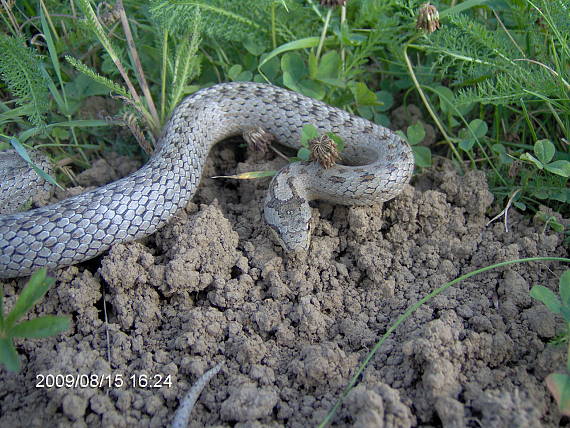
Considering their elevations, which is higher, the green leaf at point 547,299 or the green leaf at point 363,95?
the green leaf at point 363,95

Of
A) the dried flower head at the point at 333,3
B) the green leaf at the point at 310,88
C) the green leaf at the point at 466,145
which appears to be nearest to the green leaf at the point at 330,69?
the green leaf at the point at 310,88

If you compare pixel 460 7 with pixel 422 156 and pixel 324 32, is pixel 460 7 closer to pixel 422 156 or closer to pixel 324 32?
pixel 324 32

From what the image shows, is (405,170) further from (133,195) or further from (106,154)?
(106,154)

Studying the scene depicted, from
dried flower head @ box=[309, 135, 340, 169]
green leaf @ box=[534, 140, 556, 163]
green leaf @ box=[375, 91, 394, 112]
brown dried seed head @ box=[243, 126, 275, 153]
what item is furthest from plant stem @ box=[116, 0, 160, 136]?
green leaf @ box=[534, 140, 556, 163]

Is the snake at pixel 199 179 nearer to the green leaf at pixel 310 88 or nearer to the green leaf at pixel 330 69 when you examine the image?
the green leaf at pixel 310 88

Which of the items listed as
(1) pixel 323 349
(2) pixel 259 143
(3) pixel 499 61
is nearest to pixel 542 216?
(3) pixel 499 61

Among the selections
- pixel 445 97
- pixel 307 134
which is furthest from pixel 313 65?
pixel 445 97

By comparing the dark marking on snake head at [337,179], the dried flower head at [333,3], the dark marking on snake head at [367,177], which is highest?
the dried flower head at [333,3]
